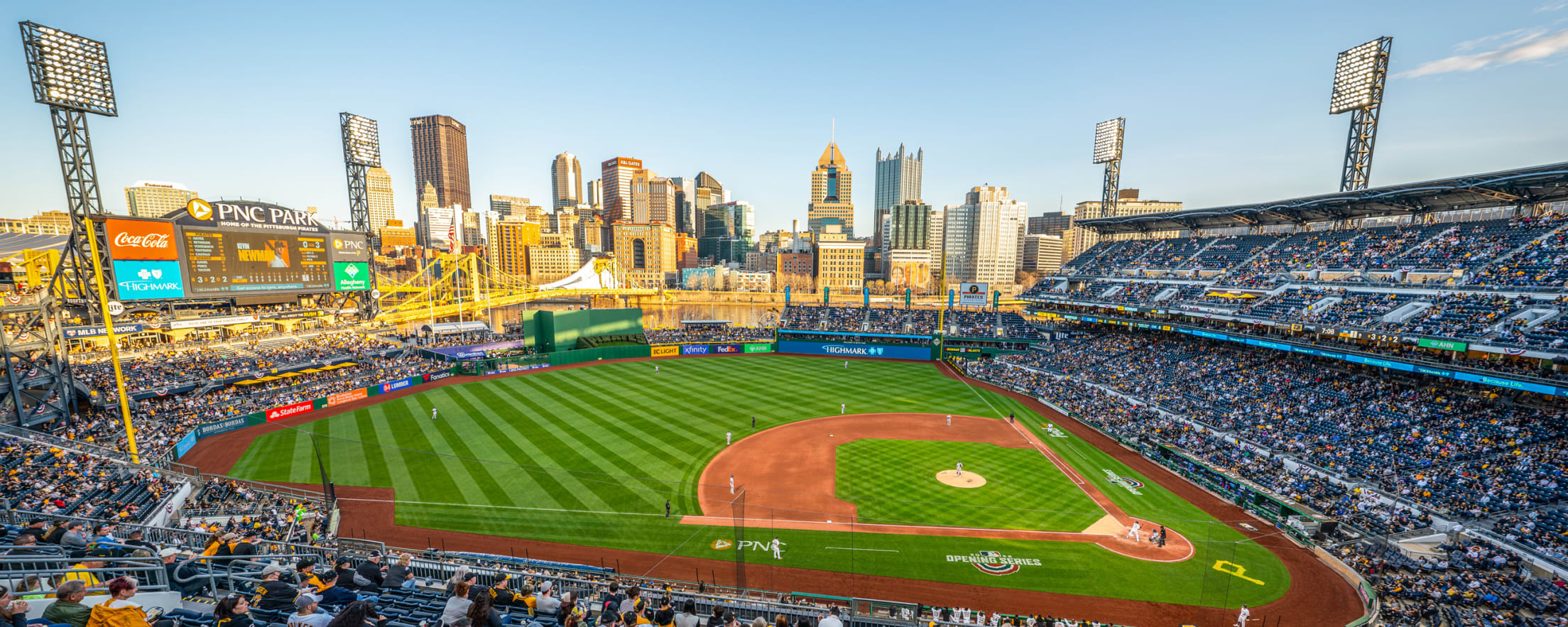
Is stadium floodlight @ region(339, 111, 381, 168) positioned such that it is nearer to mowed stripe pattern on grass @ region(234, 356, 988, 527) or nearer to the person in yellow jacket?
mowed stripe pattern on grass @ region(234, 356, 988, 527)

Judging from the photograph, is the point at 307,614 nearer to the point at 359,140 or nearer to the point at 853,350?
the point at 853,350

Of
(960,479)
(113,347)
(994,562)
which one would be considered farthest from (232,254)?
(994,562)

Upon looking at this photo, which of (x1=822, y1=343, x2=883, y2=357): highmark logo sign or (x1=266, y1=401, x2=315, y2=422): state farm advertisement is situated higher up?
(x1=266, y1=401, x2=315, y2=422): state farm advertisement

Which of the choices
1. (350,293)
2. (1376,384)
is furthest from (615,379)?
(1376,384)

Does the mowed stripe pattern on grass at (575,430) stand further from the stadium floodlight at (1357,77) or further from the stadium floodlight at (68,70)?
the stadium floodlight at (1357,77)

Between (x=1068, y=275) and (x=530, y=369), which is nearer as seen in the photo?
(x=530, y=369)

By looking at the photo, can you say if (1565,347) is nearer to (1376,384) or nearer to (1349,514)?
(1376,384)

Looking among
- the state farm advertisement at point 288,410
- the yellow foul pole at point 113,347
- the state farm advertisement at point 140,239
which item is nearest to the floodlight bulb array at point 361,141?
the state farm advertisement at point 140,239

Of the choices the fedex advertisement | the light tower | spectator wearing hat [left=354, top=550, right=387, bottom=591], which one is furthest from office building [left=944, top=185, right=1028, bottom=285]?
spectator wearing hat [left=354, top=550, right=387, bottom=591]
